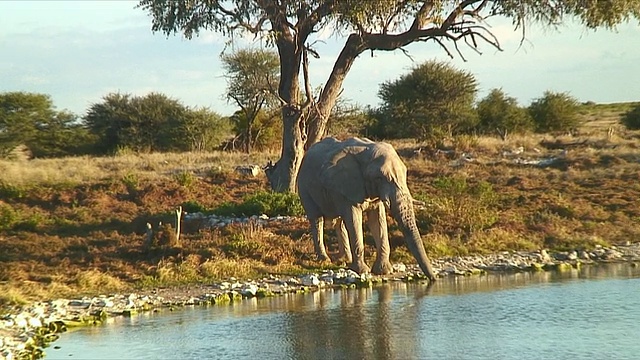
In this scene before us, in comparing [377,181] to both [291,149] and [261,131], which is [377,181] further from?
[261,131]

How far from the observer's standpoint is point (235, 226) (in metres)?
24.1

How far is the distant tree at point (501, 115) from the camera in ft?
197

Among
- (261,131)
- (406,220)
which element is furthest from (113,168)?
(406,220)

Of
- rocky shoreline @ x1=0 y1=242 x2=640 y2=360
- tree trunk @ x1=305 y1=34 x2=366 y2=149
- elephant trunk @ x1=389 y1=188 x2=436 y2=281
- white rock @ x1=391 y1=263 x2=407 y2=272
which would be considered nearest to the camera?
rocky shoreline @ x1=0 y1=242 x2=640 y2=360

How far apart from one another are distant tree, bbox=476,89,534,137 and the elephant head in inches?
1602

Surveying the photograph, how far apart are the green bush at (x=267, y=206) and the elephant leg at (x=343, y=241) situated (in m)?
Answer: 4.42

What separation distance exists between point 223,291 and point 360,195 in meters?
3.36

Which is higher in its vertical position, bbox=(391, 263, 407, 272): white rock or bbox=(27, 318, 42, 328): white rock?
bbox=(391, 263, 407, 272): white rock

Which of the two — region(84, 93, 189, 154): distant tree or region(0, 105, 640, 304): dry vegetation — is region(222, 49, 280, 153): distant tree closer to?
region(84, 93, 189, 154): distant tree

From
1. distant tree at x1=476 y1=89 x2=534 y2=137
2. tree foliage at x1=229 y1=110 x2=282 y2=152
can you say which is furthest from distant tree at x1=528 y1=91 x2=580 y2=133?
tree foliage at x1=229 y1=110 x2=282 y2=152

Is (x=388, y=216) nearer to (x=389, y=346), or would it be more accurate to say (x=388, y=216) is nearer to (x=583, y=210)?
(x=583, y=210)

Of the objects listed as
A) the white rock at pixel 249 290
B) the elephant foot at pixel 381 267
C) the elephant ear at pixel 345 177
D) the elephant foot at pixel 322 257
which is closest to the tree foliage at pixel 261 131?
the elephant foot at pixel 322 257

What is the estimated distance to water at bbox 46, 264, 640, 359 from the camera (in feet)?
40.7

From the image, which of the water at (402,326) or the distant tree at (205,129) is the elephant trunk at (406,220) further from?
the distant tree at (205,129)
